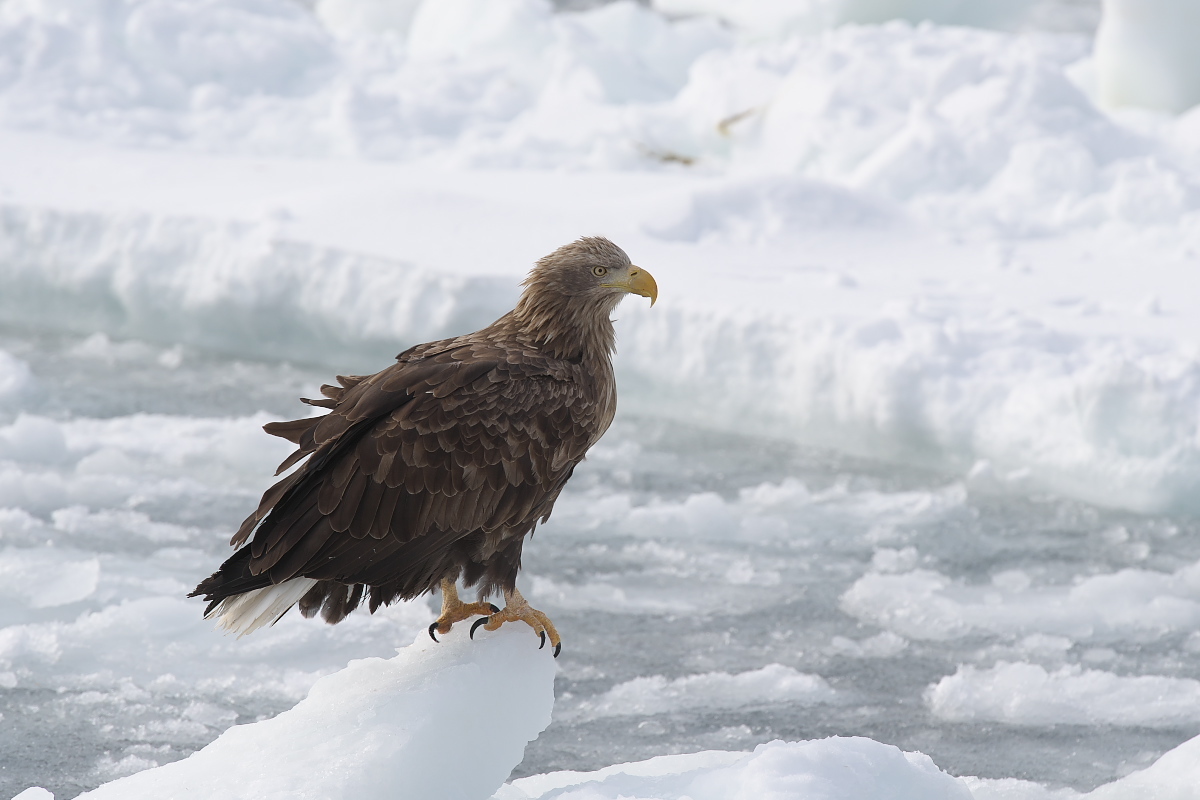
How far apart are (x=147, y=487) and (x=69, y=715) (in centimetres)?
164

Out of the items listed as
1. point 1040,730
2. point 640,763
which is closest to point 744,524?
point 1040,730

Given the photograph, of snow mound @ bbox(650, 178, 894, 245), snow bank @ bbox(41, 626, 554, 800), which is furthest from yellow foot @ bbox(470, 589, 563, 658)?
snow mound @ bbox(650, 178, 894, 245)

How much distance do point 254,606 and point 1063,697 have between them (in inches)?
90.6

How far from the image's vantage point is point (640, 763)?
311 centimetres

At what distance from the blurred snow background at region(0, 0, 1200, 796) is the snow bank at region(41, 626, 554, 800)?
29.9 inches

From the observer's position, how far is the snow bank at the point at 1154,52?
9.62 m

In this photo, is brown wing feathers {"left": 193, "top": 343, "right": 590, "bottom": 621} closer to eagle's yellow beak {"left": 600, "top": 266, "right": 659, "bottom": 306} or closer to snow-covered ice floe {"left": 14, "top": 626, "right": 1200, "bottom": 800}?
snow-covered ice floe {"left": 14, "top": 626, "right": 1200, "bottom": 800}

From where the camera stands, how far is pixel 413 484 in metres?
2.75

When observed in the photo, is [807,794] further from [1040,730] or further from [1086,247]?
[1086,247]

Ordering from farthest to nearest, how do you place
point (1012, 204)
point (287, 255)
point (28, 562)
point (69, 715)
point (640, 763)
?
point (1012, 204)
point (287, 255)
point (28, 562)
point (69, 715)
point (640, 763)

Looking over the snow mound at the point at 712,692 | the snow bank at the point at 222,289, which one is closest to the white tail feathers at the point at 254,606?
the snow mound at the point at 712,692

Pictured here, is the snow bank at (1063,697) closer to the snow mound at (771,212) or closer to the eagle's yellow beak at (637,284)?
the eagle's yellow beak at (637,284)

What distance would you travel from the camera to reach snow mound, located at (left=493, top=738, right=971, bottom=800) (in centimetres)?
245

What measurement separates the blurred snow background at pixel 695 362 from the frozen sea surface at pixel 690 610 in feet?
0.05
